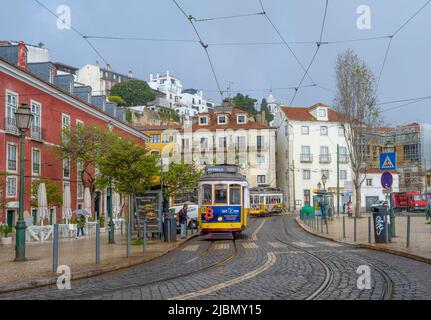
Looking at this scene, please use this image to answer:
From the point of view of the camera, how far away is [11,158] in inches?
1337

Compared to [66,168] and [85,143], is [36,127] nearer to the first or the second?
[85,143]

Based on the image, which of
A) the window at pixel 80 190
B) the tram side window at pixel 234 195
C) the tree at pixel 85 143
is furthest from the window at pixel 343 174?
the tram side window at pixel 234 195

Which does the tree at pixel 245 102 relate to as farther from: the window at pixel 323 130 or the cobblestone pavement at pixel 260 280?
the cobblestone pavement at pixel 260 280

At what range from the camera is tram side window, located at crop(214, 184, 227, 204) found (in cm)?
2477

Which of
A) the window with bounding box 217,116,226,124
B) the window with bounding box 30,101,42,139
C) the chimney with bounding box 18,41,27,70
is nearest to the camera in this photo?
the chimney with bounding box 18,41,27,70

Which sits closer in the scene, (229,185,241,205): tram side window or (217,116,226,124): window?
(229,185,241,205): tram side window

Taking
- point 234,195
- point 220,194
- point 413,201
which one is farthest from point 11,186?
point 413,201

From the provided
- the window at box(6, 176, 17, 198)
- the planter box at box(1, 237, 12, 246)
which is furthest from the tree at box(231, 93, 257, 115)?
the planter box at box(1, 237, 12, 246)

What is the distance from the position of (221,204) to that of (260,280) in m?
13.9

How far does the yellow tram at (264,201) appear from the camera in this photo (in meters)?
59.9

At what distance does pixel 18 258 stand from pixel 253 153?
58.4 m

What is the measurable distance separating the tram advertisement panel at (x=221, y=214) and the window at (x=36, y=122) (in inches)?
703

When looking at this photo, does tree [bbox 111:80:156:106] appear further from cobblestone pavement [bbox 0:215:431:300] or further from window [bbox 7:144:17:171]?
cobblestone pavement [bbox 0:215:431:300]

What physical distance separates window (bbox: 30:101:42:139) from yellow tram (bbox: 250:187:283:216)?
1131 inches
